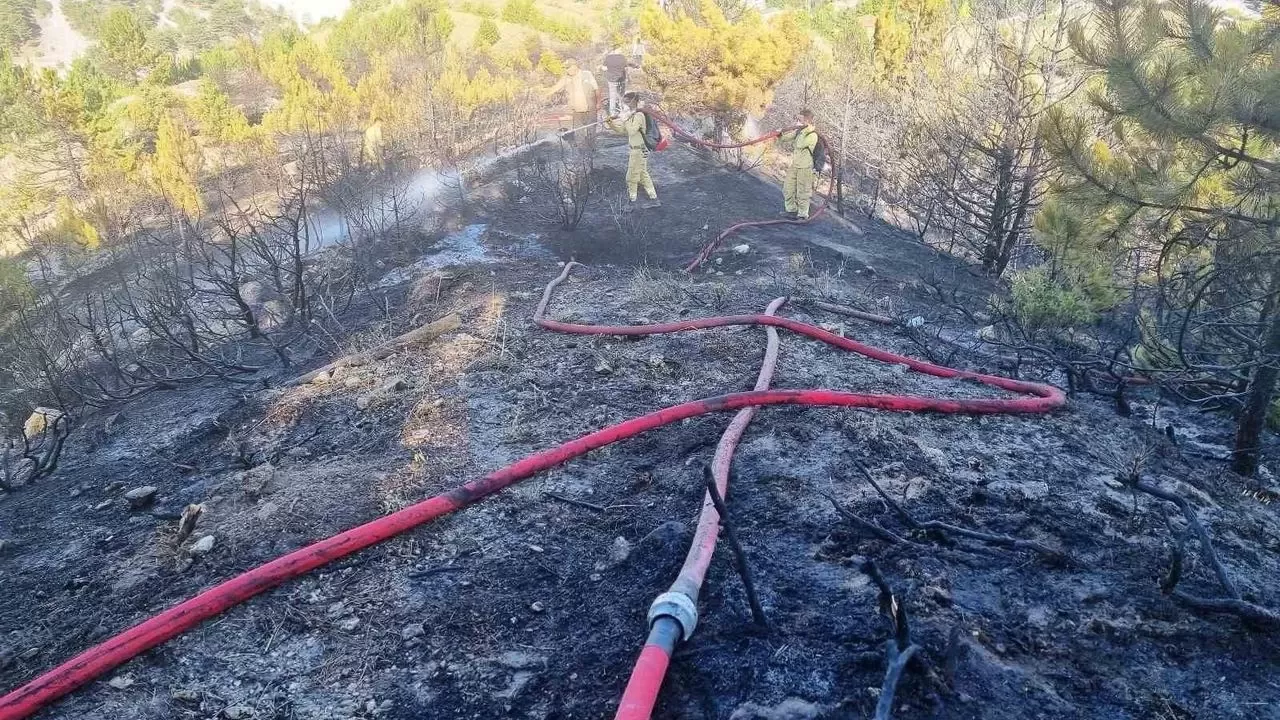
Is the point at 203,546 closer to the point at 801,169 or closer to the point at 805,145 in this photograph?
the point at 805,145

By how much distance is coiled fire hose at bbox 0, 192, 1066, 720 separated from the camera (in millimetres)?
2105

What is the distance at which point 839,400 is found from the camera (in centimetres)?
376

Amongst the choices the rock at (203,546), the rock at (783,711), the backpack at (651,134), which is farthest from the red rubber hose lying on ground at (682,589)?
the backpack at (651,134)

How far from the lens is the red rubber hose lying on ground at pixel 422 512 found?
2221 millimetres

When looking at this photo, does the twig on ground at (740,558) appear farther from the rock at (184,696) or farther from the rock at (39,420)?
the rock at (39,420)

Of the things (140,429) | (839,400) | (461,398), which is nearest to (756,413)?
(839,400)

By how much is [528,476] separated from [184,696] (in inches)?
60.3

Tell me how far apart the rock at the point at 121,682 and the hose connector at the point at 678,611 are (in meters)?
1.71

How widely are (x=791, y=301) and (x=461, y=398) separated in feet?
9.43

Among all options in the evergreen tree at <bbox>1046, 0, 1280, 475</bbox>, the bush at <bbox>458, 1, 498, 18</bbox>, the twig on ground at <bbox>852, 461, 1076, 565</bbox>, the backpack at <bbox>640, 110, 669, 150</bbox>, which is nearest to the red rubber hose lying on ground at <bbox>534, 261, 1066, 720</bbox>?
the twig on ground at <bbox>852, 461, 1076, 565</bbox>

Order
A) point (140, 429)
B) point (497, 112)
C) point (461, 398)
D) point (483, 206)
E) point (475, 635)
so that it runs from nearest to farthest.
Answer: point (475, 635) < point (461, 398) < point (140, 429) < point (483, 206) < point (497, 112)

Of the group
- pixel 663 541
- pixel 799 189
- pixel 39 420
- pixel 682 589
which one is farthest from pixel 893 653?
pixel 799 189

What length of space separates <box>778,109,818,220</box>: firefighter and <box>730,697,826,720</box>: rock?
7669 mm

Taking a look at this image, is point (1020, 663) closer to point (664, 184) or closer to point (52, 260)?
point (664, 184)
